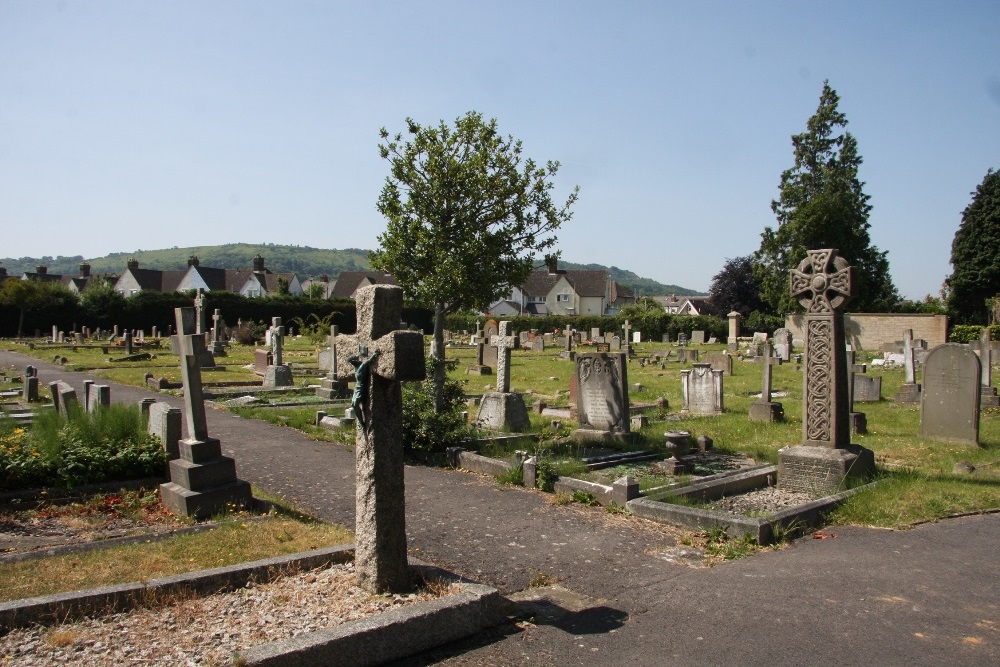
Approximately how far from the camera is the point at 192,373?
8.15 m

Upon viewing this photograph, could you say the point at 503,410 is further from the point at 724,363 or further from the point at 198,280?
the point at 198,280

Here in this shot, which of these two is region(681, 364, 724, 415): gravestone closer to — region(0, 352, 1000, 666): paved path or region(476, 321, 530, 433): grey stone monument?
region(476, 321, 530, 433): grey stone monument

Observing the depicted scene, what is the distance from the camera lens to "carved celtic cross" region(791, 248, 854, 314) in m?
8.79

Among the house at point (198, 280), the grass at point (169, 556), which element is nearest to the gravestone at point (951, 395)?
the grass at point (169, 556)

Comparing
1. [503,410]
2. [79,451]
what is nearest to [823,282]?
[503,410]

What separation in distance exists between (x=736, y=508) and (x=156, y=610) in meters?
5.95

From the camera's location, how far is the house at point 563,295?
87.0 meters

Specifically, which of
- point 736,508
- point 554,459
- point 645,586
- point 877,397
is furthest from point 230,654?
point 877,397

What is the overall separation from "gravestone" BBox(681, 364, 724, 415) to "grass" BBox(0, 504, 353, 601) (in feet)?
34.3

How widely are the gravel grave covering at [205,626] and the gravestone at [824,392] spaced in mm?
5703

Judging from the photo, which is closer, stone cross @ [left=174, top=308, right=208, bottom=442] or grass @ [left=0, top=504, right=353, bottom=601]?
grass @ [left=0, top=504, right=353, bottom=601]

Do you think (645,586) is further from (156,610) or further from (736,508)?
(156,610)

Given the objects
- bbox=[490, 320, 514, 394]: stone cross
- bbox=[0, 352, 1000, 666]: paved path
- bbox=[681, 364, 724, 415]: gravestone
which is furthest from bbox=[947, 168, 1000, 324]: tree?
bbox=[0, 352, 1000, 666]: paved path

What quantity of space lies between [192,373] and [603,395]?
646 cm
